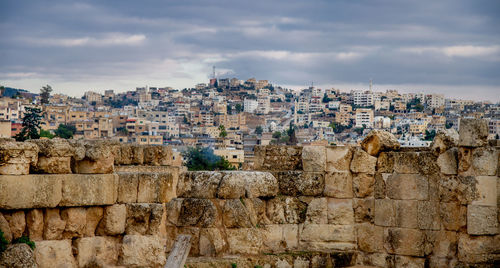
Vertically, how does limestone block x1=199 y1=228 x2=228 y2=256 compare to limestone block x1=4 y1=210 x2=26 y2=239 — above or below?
below

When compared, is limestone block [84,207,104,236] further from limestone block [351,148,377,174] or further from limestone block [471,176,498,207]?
limestone block [471,176,498,207]

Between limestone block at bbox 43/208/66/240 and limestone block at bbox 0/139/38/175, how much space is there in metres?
0.51

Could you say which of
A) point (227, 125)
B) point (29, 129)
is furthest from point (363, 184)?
point (227, 125)

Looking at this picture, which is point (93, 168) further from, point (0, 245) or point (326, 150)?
point (326, 150)

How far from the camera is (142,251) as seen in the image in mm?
8836

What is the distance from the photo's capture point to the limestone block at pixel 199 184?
10578 millimetres

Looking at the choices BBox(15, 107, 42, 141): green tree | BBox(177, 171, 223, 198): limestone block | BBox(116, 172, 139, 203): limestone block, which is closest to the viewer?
BBox(116, 172, 139, 203): limestone block

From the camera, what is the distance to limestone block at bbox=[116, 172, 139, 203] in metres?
8.89

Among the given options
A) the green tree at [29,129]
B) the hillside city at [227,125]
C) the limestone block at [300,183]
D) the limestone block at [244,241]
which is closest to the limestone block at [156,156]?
the limestone block at [244,241]

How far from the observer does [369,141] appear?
37.9ft

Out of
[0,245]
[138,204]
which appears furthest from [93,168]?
[0,245]

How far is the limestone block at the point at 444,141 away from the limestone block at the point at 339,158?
117cm

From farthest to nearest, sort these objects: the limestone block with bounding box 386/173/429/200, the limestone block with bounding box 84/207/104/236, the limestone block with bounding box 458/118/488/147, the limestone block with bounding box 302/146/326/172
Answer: the limestone block with bounding box 302/146/326/172, the limestone block with bounding box 386/173/429/200, the limestone block with bounding box 458/118/488/147, the limestone block with bounding box 84/207/104/236

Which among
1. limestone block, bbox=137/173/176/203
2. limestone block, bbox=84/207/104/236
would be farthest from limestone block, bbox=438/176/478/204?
limestone block, bbox=84/207/104/236
